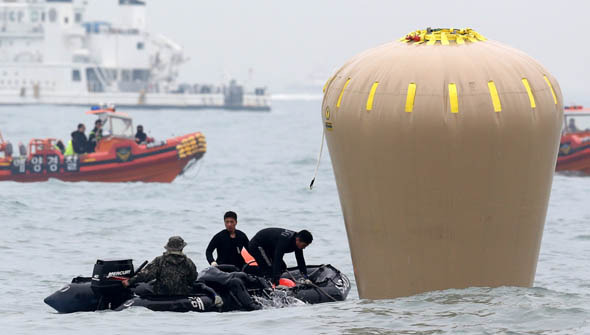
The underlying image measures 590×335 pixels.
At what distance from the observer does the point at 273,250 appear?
41.9ft

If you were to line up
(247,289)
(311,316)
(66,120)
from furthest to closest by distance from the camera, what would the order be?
(66,120) → (247,289) → (311,316)

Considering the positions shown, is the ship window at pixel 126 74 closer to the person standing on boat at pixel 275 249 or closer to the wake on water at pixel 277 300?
the person standing on boat at pixel 275 249

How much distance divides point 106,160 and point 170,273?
18.4 metres

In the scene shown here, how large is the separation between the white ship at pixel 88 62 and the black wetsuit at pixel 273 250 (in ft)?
333

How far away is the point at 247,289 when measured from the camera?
11953 mm

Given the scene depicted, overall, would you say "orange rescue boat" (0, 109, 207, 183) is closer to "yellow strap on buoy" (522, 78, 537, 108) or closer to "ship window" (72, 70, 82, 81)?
"yellow strap on buoy" (522, 78, 537, 108)

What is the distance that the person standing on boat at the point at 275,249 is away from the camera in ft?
40.8

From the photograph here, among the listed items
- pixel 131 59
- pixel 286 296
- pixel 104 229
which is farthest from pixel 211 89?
pixel 286 296

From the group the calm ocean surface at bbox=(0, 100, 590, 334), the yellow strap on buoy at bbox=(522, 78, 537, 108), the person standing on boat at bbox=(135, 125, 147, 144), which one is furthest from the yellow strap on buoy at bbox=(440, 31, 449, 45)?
the person standing on boat at bbox=(135, 125, 147, 144)

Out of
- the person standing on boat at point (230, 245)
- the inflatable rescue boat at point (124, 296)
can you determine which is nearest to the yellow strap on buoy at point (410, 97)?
the inflatable rescue boat at point (124, 296)

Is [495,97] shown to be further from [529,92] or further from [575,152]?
[575,152]

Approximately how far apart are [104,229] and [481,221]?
41.7ft

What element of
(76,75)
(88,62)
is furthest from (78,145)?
(88,62)

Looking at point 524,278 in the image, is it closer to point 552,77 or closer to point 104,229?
point 552,77
